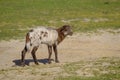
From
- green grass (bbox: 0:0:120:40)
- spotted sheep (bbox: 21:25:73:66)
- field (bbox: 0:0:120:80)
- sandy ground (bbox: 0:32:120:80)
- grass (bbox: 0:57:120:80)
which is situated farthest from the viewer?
green grass (bbox: 0:0:120:40)

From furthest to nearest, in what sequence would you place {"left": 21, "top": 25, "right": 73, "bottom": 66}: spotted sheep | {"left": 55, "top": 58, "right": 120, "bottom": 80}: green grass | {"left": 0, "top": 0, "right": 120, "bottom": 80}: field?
{"left": 21, "top": 25, "right": 73, "bottom": 66}: spotted sheep, {"left": 0, "top": 0, "right": 120, "bottom": 80}: field, {"left": 55, "top": 58, "right": 120, "bottom": 80}: green grass

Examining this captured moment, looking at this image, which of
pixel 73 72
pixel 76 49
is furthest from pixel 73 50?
pixel 73 72

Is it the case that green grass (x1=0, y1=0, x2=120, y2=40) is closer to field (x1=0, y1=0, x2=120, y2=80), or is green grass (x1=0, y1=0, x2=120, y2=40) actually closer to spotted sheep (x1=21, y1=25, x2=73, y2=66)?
field (x1=0, y1=0, x2=120, y2=80)

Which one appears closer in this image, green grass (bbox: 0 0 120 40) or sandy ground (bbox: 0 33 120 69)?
sandy ground (bbox: 0 33 120 69)

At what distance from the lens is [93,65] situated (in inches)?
541

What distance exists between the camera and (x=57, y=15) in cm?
3338

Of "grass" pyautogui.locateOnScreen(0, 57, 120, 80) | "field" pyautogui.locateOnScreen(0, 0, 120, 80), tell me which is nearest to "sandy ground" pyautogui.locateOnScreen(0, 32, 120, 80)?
"field" pyautogui.locateOnScreen(0, 0, 120, 80)

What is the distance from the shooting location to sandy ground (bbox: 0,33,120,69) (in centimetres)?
1770

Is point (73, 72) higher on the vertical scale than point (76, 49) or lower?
higher

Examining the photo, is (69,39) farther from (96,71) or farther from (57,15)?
(57,15)

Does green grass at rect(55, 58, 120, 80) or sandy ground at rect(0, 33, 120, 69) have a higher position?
green grass at rect(55, 58, 120, 80)

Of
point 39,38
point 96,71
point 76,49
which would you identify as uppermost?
point 39,38

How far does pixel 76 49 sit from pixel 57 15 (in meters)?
14.0

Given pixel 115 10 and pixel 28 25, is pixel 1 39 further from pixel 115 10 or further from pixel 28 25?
pixel 115 10
